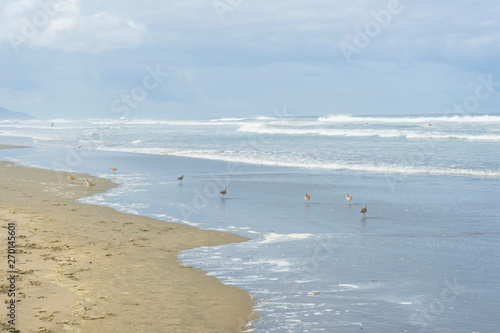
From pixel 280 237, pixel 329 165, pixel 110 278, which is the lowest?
pixel 110 278

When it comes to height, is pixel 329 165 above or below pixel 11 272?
above

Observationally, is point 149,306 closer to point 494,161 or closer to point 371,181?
point 371,181

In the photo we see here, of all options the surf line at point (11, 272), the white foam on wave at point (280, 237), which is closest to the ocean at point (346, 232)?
the white foam on wave at point (280, 237)

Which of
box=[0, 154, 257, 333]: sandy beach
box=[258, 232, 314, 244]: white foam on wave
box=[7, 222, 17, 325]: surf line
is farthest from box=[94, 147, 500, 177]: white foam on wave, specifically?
box=[7, 222, 17, 325]: surf line

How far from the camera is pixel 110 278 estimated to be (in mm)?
7438

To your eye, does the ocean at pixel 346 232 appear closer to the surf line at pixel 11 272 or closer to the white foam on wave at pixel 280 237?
the white foam on wave at pixel 280 237

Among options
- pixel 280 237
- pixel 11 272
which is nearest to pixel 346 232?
pixel 280 237

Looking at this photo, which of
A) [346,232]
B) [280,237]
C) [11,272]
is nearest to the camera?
[11,272]

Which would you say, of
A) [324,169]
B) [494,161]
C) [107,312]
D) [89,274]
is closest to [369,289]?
[107,312]

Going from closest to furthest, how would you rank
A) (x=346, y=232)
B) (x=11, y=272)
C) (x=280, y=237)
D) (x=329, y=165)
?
(x=11, y=272) → (x=280, y=237) → (x=346, y=232) → (x=329, y=165)

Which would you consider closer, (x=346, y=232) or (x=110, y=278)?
(x=110, y=278)

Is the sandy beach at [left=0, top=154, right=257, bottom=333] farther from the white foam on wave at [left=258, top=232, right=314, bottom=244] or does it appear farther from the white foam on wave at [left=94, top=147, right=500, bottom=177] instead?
the white foam on wave at [left=94, top=147, right=500, bottom=177]

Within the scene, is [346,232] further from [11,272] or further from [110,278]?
[11,272]

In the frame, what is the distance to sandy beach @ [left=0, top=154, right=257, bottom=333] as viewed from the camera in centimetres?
585
